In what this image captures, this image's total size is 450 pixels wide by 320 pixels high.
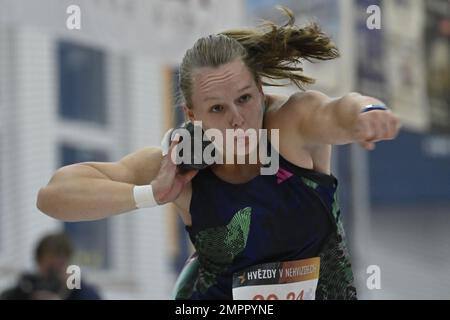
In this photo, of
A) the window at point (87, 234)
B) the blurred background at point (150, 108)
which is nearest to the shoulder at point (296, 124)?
the blurred background at point (150, 108)

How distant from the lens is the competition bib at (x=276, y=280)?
3350mm

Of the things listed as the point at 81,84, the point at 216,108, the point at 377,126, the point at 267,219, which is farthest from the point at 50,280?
the point at 377,126

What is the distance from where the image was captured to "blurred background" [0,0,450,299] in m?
6.84

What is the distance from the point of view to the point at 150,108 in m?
8.23

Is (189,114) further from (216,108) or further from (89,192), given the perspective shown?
(89,192)

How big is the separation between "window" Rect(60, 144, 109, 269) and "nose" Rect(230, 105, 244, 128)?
451 centimetres

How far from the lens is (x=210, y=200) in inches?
132

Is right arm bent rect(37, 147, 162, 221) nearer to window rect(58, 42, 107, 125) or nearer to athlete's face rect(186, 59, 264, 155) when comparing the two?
athlete's face rect(186, 59, 264, 155)

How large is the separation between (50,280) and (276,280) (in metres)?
2.31

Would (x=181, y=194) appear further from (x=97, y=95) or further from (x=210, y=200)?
(x=97, y=95)

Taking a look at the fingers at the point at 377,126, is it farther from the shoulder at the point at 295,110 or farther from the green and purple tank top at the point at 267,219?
the green and purple tank top at the point at 267,219

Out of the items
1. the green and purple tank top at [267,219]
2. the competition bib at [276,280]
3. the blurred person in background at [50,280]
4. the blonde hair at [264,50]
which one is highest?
the blonde hair at [264,50]

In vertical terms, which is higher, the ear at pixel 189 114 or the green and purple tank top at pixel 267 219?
the ear at pixel 189 114
